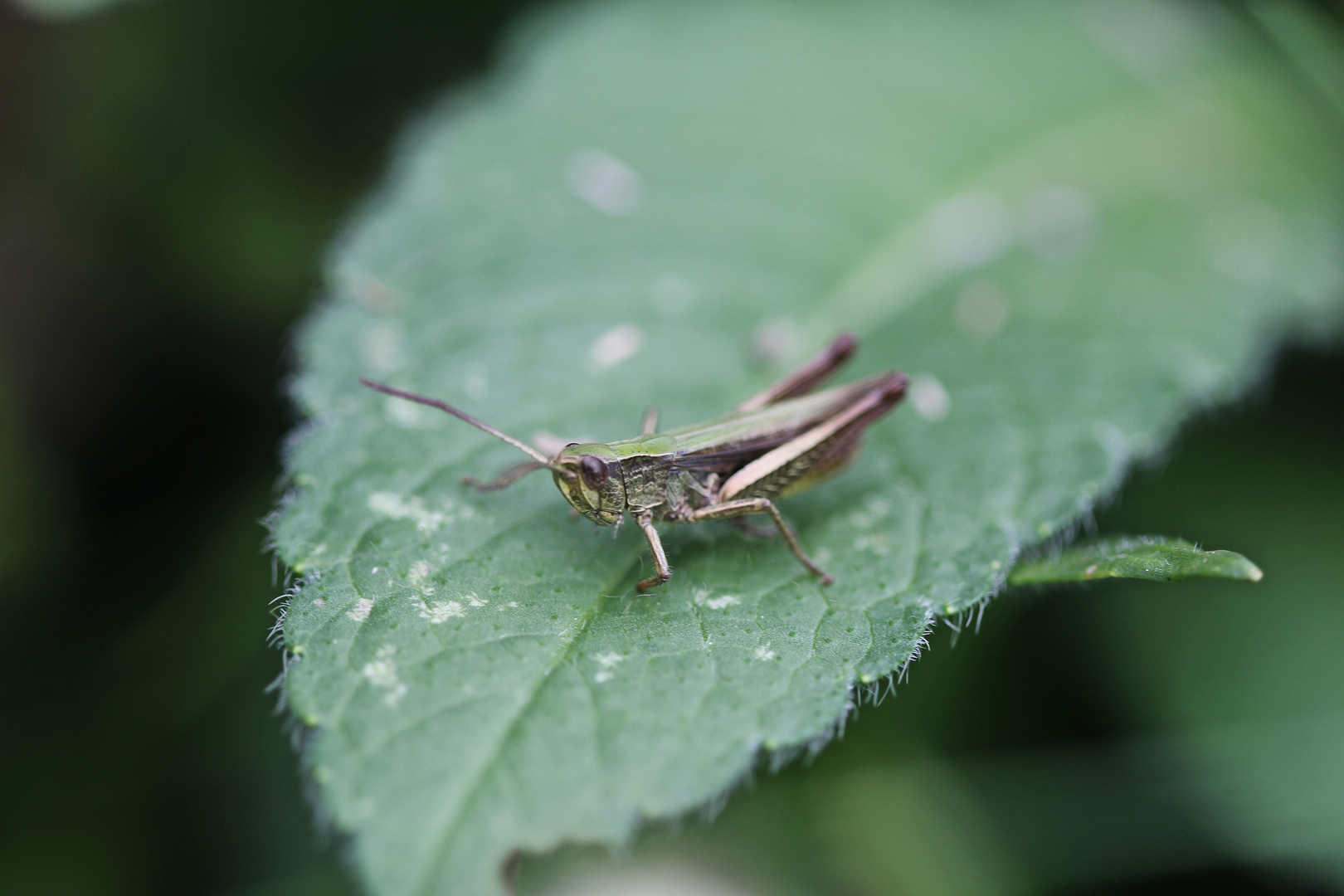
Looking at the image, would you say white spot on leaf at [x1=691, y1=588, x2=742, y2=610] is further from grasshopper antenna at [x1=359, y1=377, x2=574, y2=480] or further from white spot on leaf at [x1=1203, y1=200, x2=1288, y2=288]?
white spot on leaf at [x1=1203, y1=200, x2=1288, y2=288]

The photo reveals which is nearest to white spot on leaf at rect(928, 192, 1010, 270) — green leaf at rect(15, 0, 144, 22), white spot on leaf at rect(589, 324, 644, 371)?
white spot on leaf at rect(589, 324, 644, 371)

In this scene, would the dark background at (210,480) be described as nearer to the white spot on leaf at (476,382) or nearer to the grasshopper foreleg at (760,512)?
the grasshopper foreleg at (760,512)

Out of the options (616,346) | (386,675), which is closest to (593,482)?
(386,675)

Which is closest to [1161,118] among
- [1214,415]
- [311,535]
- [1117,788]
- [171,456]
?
[1214,415]

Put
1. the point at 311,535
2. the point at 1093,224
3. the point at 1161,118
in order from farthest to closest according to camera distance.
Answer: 1. the point at 1161,118
2. the point at 1093,224
3. the point at 311,535

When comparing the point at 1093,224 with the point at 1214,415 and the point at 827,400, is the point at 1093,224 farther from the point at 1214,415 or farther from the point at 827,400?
the point at 827,400

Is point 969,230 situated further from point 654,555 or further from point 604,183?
point 654,555

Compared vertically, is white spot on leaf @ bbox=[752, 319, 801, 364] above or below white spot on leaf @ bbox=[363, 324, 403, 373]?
above
